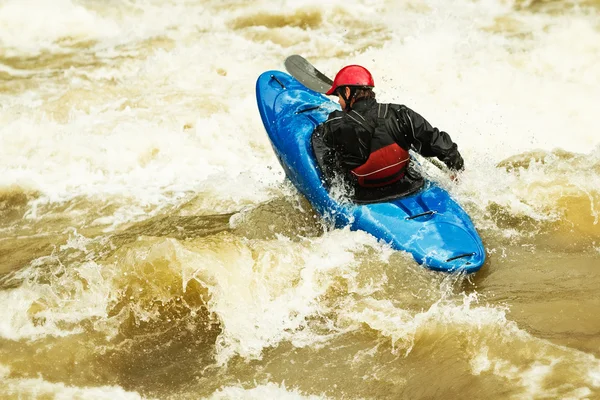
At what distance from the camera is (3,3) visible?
9195mm

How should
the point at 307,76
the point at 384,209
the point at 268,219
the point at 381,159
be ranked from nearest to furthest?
the point at 381,159, the point at 384,209, the point at 268,219, the point at 307,76

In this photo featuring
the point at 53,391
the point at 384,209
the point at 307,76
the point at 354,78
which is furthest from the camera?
the point at 307,76

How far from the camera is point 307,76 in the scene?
20.0ft

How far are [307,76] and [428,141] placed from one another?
215cm


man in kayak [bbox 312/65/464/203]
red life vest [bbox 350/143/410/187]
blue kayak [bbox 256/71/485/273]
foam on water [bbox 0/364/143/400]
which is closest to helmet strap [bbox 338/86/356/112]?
man in kayak [bbox 312/65/464/203]

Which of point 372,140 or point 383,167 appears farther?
point 383,167

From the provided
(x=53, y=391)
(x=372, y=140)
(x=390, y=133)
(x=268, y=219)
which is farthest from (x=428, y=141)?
(x=53, y=391)

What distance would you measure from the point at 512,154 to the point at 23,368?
427cm

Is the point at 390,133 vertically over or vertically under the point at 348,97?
under

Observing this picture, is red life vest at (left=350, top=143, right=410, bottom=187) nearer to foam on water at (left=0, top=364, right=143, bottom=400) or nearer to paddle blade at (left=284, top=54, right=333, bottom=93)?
paddle blade at (left=284, top=54, right=333, bottom=93)

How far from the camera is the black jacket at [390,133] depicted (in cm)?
416

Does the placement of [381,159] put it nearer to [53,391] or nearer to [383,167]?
[383,167]

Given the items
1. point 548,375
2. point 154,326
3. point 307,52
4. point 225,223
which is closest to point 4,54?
point 307,52

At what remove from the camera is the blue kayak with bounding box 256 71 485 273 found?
4.09 meters
